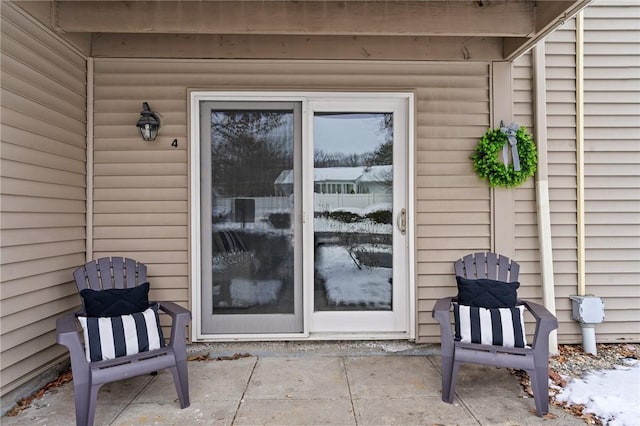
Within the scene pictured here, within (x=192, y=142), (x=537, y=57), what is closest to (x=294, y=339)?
(x=192, y=142)

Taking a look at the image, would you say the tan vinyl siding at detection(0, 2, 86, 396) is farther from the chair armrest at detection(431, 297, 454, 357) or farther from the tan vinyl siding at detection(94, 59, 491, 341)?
the chair armrest at detection(431, 297, 454, 357)

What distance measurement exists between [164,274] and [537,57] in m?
3.55

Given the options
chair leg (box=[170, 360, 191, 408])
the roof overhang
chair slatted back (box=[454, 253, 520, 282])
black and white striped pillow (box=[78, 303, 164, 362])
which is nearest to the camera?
black and white striped pillow (box=[78, 303, 164, 362])

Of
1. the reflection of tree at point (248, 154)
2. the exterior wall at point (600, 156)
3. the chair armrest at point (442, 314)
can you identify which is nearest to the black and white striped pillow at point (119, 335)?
the reflection of tree at point (248, 154)

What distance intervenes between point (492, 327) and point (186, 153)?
2.60 meters

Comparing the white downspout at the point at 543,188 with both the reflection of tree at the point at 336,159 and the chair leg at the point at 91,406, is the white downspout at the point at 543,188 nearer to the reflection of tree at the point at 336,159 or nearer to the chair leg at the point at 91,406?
the reflection of tree at the point at 336,159

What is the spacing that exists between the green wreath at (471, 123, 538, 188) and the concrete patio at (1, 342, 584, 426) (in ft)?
4.91

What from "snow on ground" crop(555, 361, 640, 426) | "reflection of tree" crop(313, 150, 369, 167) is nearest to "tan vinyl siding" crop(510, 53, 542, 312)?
"snow on ground" crop(555, 361, 640, 426)

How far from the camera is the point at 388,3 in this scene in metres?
2.79

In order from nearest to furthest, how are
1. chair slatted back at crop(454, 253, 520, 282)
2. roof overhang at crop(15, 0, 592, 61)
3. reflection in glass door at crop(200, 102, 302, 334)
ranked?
roof overhang at crop(15, 0, 592, 61) → chair slatted back at crop(454, 253, 520, 282) → reflection in glass door at crop(200, 102, 302, 334)

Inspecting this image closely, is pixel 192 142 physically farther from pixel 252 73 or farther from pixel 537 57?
pixel 537 57

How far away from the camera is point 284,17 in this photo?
278cm

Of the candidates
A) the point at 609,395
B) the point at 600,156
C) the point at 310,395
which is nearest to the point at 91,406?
the point at 310,395

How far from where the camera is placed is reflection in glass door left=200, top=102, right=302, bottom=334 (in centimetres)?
327
